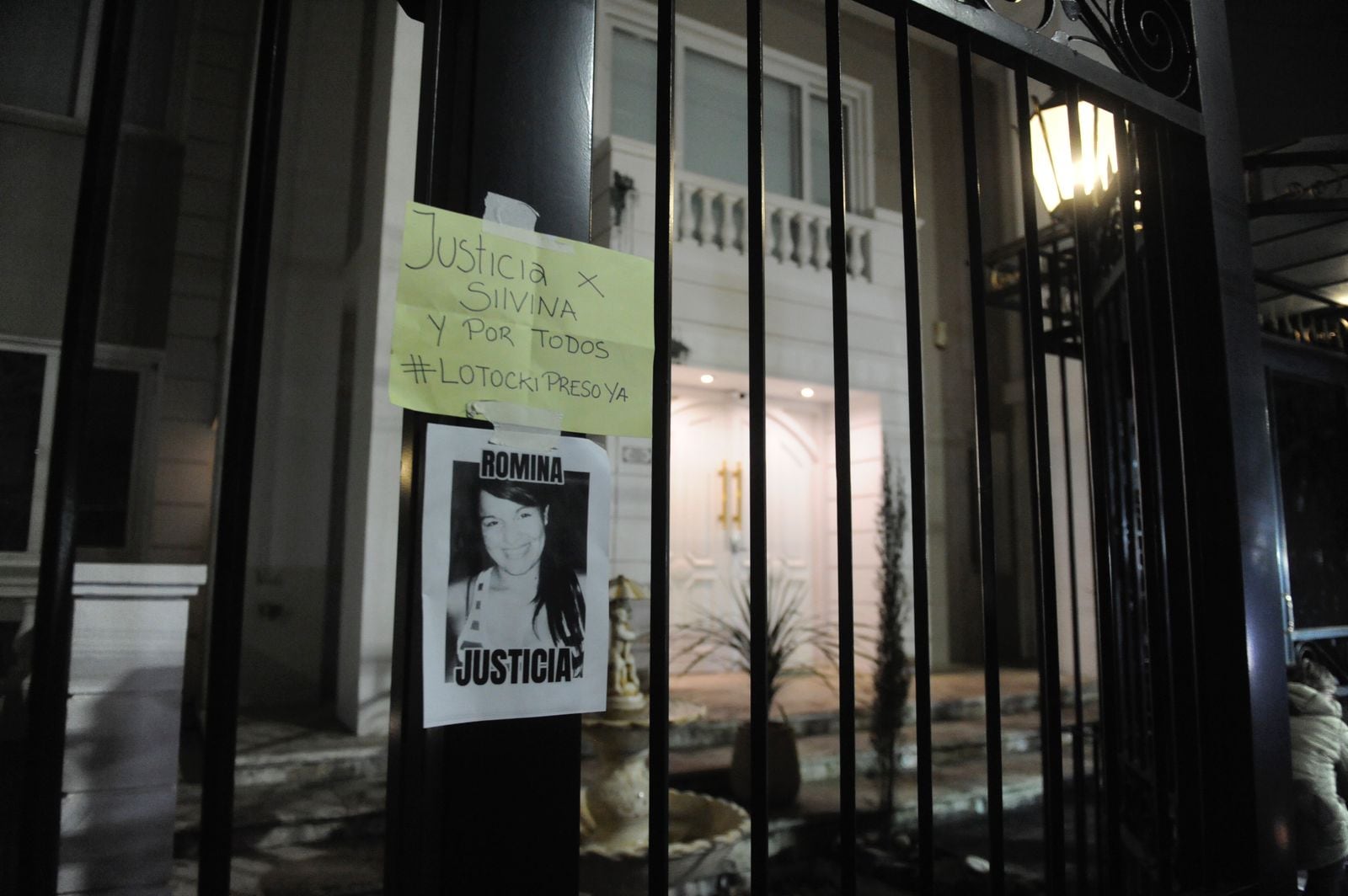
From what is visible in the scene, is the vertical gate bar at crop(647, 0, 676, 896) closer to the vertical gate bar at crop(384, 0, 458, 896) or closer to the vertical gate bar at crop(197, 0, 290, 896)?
the vertical gate bar at crop(384, 0, 458, 896)

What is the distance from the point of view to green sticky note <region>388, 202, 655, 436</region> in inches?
25.7

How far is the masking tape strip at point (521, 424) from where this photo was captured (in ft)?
2.22

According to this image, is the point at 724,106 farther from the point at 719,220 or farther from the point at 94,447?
the point at 94,447

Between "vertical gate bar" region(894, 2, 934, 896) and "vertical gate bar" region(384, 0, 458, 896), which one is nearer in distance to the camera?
"vertical gate bar" region(384, 0, 458, 896)

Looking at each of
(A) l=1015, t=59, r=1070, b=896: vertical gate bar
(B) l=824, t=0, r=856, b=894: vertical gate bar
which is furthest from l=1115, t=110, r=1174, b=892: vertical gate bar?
(B) l=824, t=0, r=856, b=894: vertical gate bar

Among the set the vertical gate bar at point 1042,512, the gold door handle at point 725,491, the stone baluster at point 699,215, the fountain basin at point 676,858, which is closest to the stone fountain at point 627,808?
the fountain basin at point 676,858

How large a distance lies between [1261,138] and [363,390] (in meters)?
4.18

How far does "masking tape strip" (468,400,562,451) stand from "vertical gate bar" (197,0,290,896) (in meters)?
0.17

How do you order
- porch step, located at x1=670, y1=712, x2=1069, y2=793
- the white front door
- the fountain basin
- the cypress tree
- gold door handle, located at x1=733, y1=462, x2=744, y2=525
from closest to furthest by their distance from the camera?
1. the fountain basin
2. the cypress tree
3. porch step, located at x1=670, y1=712, x2=1069, y2=793
4. the white front door
5. gold door handle, located at x1=733, y1=462, x2=744, y2=525

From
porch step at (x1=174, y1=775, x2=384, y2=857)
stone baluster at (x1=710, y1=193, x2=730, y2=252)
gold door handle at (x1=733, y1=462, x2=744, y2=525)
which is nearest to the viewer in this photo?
porch step at (x1=174, y1=775, x2=384, y2=857)

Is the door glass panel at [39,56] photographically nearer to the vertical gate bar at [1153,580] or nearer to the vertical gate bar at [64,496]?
the vertical gate bar at [64,496]

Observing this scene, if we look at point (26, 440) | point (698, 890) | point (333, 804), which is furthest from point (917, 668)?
point (26, 440)

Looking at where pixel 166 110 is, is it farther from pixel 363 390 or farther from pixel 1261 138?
pixel 1261 138

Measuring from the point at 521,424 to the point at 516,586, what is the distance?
0.14 meters
